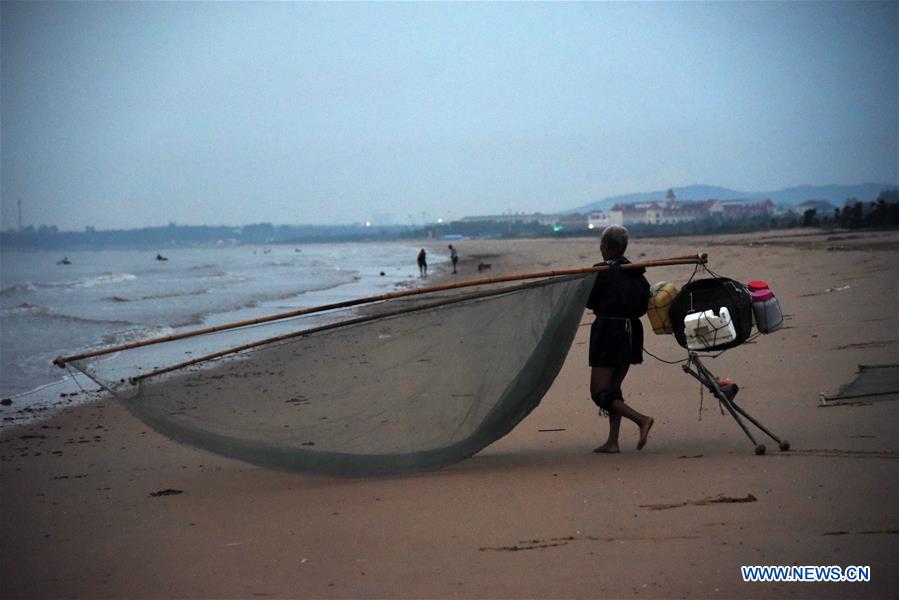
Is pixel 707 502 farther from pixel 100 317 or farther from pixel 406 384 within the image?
pixel 100 317

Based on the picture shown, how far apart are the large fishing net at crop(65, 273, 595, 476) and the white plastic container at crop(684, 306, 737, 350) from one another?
2.29 ft

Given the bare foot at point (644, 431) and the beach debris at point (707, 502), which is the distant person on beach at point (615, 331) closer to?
the bare foot at point (644, 431)

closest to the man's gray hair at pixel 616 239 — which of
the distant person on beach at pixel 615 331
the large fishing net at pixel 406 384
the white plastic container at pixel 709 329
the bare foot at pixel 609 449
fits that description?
the distant person on beach at pixel 615 331

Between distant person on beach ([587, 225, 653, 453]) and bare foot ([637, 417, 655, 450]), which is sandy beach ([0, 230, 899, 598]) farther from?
distant person on beach ([587, 225, 653, 453])

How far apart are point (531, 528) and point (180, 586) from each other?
5.53 ft

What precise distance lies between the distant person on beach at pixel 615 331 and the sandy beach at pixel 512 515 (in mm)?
312

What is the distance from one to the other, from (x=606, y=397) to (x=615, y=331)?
1.44 ft

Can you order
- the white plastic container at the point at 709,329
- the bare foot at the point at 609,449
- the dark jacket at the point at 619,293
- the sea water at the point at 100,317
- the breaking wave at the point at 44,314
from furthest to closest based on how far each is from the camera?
the breaking wave at the point at 44,314, the sea water at the point at 100,317, the bare foot at the point at 609,449, the dark jacket at the point at 619,293, the white plastic container at the point at 709,329

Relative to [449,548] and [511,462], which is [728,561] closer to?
[449,548]

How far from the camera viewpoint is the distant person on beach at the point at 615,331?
224 inches

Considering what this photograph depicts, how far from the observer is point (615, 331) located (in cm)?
570

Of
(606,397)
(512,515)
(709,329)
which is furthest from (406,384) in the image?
(709,329)

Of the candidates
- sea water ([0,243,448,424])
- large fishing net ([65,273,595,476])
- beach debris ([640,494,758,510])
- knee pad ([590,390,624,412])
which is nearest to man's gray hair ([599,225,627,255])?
large fishing net ([65,273,595,476])

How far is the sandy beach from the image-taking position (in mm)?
3785
